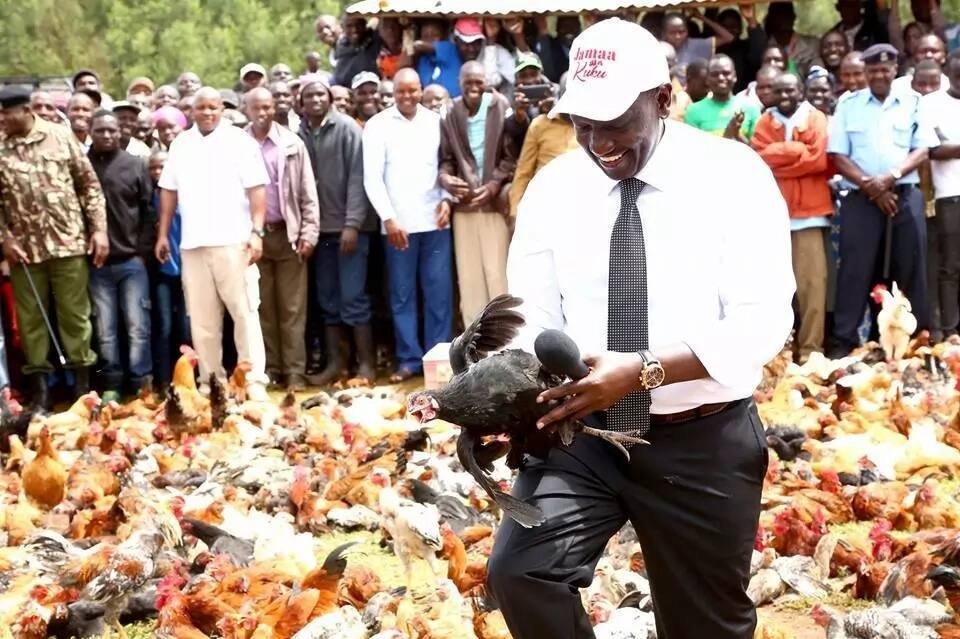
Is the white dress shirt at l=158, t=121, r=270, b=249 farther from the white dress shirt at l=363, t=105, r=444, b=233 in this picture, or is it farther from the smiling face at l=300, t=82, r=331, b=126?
the white dress shirt at l=363, t=105, r=444, b=233

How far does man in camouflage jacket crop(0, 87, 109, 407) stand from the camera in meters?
10.9

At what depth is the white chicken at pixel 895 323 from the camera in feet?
34.8

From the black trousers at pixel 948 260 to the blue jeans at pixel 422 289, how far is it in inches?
169

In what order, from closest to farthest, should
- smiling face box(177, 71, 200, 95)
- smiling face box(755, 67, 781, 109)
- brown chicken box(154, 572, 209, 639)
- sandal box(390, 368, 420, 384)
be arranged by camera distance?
brown chicken box(154, 572, 209, 639) → smiling face box(755, 67, 781, 109) → sandal box(390, 368, 420, 384) → smiling face box(177, 71, 200, 95)

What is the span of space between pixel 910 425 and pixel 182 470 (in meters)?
4.86

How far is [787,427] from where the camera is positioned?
870 centimetres

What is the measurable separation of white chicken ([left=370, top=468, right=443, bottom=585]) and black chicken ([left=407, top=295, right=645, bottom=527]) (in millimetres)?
2799

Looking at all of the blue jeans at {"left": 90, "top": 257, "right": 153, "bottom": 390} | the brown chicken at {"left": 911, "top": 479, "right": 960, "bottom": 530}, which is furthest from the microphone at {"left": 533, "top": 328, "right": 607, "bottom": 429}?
the blue jeans at {"left": 90, "top": 257, "right": 153, "bottom": 390}

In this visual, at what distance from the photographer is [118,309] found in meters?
11.7

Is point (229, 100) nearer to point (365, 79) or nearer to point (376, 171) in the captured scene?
point (365, 79)

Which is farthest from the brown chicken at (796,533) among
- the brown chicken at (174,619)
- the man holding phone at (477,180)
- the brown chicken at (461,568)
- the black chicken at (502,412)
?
the man holding phone at (477,180)

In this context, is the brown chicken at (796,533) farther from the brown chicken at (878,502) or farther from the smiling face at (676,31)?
the smiling face at (676,31)

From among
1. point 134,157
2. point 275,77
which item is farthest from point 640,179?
point 275,77

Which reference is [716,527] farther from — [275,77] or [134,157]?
[275,77]
